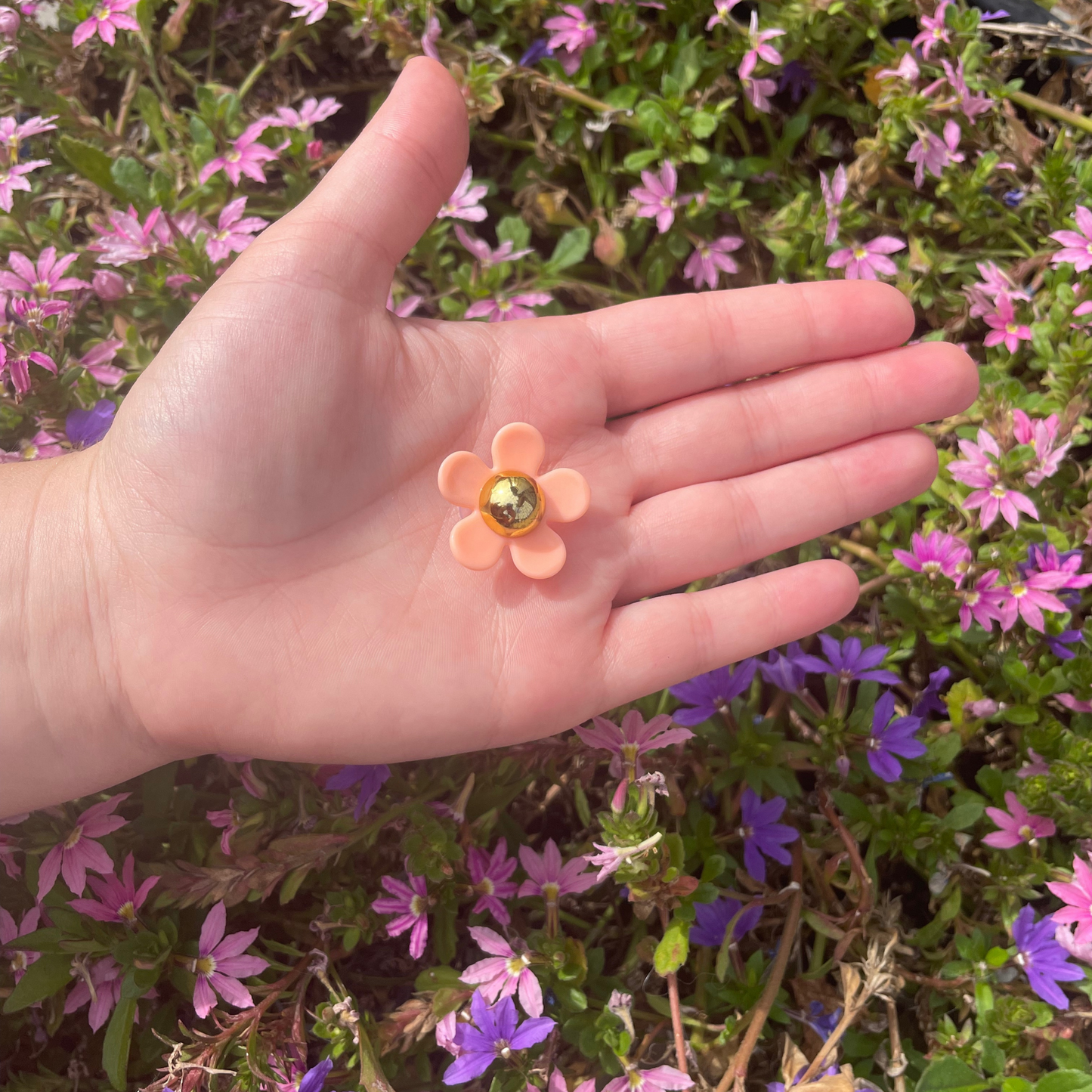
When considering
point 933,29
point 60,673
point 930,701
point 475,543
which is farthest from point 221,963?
point 933,29

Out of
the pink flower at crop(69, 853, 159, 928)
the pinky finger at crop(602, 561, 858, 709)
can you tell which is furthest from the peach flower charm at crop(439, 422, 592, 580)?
the pink flower at crop(69, 853, 159, 928)

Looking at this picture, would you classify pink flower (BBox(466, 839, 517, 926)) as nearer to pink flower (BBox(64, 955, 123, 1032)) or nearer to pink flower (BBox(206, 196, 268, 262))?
pink flower (BBox(64, 955, 123, 1032))

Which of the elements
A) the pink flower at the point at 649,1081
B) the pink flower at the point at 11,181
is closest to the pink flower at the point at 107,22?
the pink flower at the point at 11,181

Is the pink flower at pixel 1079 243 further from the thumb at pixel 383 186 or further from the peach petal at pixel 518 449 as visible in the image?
the peach petal at pixel 518 449

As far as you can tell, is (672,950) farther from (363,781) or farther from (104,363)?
(104,363)

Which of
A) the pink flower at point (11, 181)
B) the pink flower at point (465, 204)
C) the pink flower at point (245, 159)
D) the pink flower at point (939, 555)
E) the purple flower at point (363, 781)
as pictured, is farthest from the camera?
the pink flower at point (465, 204)

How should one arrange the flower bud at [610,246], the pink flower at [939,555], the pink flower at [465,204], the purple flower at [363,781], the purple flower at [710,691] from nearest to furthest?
the purple flower at [363,781] → the purple flower at [710,691] → the pink flower at [939,555] → the pink flower at [465,204] → the flower bud at [610,246]

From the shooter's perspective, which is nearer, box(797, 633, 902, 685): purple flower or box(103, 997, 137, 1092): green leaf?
box(103, 997, 137, 1092): green leaf
